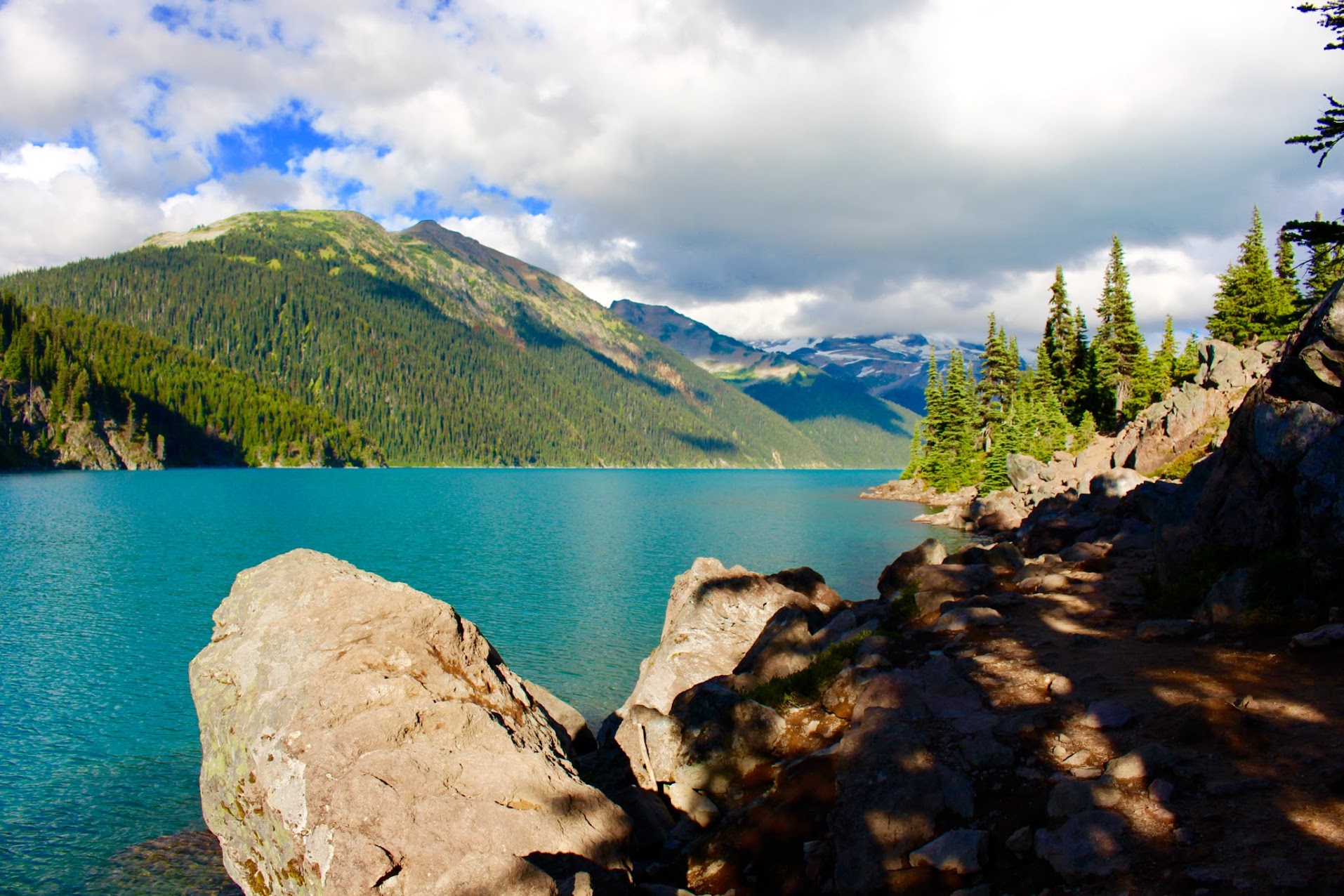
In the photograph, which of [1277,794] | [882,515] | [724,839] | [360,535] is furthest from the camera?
[882,515]

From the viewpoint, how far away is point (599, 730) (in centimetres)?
1958

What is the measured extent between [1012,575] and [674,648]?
959 cm

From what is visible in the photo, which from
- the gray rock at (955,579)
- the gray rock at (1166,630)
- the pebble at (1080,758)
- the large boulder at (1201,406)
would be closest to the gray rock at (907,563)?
the gray rock at (955,579)

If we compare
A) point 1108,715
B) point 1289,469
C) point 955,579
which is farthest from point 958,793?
point 955,579

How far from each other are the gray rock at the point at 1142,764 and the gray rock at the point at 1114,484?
1194 inches

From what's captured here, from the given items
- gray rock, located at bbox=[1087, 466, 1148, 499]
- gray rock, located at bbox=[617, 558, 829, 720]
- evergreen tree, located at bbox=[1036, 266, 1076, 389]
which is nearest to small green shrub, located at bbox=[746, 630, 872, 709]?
gray rock, located at bbox=[617, 558, 829, 720]

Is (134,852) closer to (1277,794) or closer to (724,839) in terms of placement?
(724,839)

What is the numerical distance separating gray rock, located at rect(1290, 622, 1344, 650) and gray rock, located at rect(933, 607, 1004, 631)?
5.12 m

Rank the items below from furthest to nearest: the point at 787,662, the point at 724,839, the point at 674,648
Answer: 1. the point at 674,648
2. the point at 787,662
3. the point at 724,839

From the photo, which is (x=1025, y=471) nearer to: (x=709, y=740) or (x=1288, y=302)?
(x=1288, y=302)

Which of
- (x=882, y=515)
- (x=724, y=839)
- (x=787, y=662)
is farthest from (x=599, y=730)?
(x=882, y=515)

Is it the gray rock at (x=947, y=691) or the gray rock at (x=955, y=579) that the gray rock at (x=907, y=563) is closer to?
the gray rock at (x=955, y=579)

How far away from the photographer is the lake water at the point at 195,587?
16766 millimetres

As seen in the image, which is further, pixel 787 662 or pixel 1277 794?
pixel 787 662
